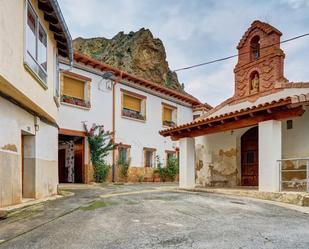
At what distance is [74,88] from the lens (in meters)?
17.1

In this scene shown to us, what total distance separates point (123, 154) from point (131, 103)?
10.0 ft

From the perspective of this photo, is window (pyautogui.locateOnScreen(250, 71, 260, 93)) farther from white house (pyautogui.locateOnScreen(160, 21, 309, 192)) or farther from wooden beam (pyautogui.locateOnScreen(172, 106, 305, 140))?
wooden beam (pyautogui.locateOnScreen(172, 106, 305, 140))

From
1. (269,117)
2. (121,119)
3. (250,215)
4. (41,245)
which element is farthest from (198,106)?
(41,245)

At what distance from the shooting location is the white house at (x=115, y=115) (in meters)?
17.0

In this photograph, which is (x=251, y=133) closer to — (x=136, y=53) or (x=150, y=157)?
(x=150, y=157)

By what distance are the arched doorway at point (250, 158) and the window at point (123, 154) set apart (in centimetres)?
756

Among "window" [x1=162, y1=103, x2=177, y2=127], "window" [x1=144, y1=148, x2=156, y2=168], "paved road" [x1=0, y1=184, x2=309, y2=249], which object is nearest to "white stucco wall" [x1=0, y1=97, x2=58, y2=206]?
"paved road" [x1=0, y1=184, x2=309, y2=249]

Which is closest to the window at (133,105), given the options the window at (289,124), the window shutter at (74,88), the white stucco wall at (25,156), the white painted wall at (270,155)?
the window shutter at (74,88)

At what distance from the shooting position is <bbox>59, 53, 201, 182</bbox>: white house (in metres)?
17.0

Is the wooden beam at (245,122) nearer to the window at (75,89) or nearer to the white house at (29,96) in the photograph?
the white house at (29,96)

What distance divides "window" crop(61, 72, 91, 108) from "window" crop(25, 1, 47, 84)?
6720 mm

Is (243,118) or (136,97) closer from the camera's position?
(243,118)

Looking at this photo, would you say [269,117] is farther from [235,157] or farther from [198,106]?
[198,106]

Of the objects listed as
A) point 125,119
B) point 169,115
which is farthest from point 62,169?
point 169,115
